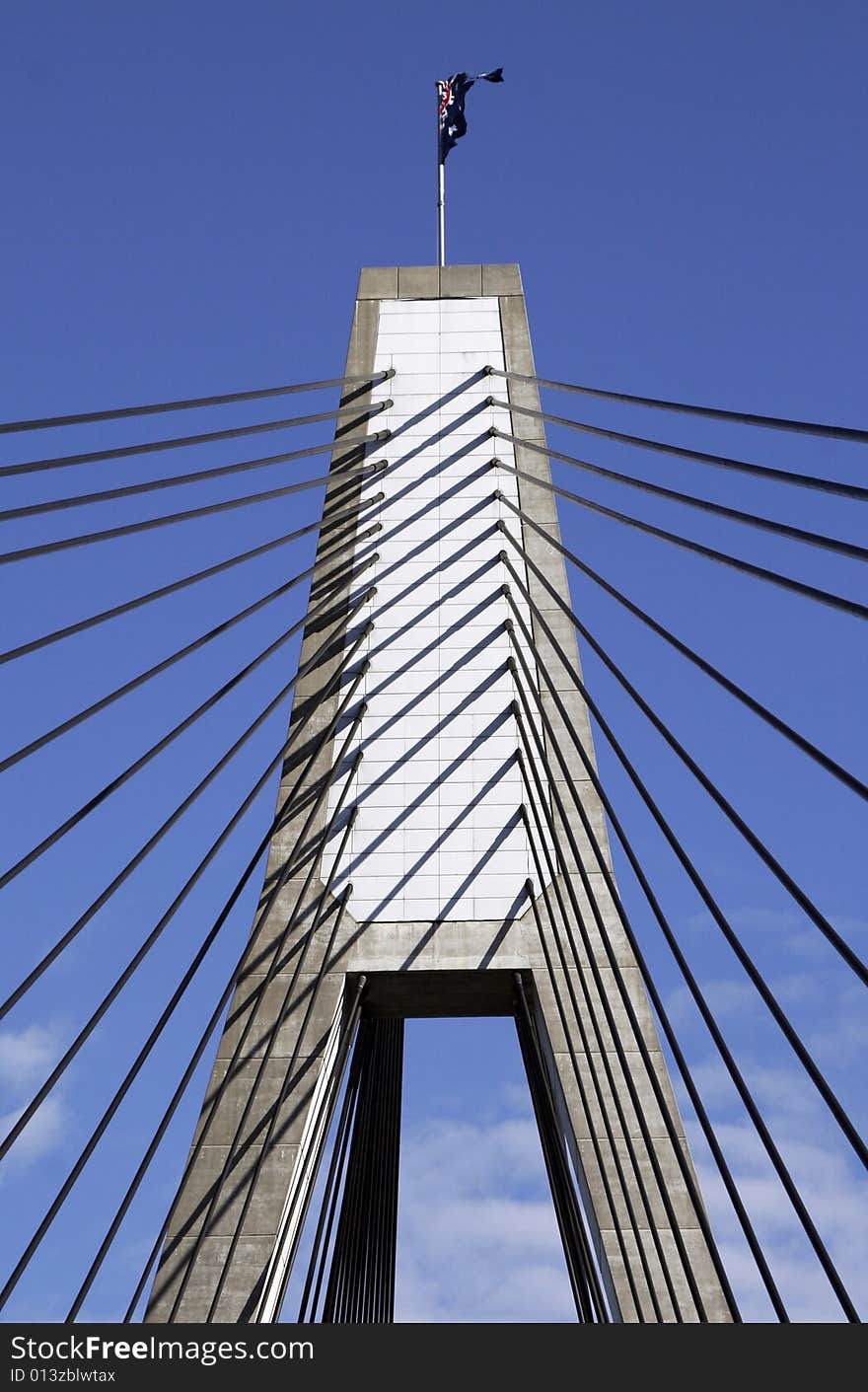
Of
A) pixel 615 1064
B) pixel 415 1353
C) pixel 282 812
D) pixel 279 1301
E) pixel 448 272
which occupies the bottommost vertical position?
pixel 415 1353

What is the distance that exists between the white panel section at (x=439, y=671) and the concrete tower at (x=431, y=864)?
0.11 ft

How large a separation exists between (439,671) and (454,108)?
12.1 meters

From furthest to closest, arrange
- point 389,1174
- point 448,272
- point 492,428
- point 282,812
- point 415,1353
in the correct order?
point 389,1174 < point 448,272 < point 492,428 < point 282,812 < point 415,1353

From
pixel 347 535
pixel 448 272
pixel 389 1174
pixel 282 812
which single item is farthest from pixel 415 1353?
pixel 389 1174

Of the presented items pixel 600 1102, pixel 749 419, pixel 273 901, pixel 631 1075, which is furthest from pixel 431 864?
pixel 749 419

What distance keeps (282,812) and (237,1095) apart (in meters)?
3.84

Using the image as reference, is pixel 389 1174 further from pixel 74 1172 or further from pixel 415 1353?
pixel 415 1353

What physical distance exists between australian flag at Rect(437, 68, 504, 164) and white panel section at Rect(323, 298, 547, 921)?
5762 mm

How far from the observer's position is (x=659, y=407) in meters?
14.3

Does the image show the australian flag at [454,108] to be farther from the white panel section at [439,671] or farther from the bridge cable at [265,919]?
the bridge cable at [265,919]

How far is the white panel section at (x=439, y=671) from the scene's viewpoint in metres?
21.2

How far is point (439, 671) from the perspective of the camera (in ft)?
73.3

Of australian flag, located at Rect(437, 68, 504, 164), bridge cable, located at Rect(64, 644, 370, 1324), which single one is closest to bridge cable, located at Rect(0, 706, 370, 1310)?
bridge cable, located at Rect(64, 644, 370, 1324)

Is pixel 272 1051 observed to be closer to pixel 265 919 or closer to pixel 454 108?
pixel 265 919
